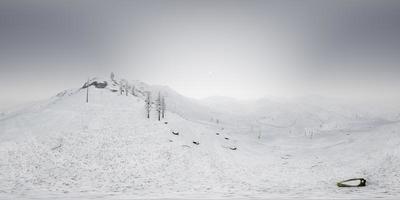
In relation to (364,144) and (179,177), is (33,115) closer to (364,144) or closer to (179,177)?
(179,177)

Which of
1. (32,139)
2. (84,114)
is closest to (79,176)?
(32,139)

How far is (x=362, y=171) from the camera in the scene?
137 feet

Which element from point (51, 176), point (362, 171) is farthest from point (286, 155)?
point (51, 176)

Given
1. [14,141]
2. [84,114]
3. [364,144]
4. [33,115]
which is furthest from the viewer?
[84,114]

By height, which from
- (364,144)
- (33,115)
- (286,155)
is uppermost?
(33,115)

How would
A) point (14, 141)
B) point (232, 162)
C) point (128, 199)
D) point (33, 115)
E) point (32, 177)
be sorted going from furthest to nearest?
point (33, 115), point (232, 162), point (14, 141), point (32, 177), point (128, 199)

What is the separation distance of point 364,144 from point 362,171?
20.7 metres

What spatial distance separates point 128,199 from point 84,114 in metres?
48.8

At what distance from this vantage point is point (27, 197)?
89.4 feet

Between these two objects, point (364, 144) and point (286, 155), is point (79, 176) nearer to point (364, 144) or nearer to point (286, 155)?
point (286, 155)

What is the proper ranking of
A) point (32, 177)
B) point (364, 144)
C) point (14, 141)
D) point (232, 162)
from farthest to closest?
point (364, 144) < point (232, 162) < point (14, 141) < point (32, 177)

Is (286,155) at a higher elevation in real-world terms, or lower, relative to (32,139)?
lower

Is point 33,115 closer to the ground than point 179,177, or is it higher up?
higher up

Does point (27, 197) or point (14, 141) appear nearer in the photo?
point (27, 197)
